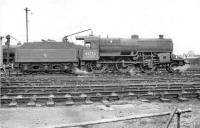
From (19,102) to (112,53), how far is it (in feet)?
38.2

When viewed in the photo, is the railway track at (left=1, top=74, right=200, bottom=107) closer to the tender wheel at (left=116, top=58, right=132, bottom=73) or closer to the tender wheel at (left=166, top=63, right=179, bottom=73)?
the tender wheel at (left=116, top=58, right=132, bottom=73)

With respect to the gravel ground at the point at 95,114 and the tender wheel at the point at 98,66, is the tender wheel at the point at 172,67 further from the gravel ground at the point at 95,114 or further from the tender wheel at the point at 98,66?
the gravel ground at the point at 95,114

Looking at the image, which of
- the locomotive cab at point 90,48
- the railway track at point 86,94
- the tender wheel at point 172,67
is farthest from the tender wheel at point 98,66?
the railway track at point 86,94

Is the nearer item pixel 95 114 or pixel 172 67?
pixel 95 114

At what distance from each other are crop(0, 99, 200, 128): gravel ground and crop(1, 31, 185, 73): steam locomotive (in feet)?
34.0

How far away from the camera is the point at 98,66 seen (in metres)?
21.0

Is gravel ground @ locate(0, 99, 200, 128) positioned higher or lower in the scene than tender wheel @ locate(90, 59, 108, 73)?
lower

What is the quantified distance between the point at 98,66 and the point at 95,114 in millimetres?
12056

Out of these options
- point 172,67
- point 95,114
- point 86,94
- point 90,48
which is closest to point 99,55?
point 90,48

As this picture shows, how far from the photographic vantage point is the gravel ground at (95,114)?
7.55 metres

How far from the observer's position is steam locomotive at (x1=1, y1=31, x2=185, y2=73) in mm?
20875

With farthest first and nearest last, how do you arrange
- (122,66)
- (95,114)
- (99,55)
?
(99,55) < (122,66) < (95,114)

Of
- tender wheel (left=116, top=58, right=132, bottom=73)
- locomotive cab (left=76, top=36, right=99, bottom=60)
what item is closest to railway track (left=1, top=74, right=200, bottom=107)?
tender wheel (left=116, top=58, right=132, bottom=73)

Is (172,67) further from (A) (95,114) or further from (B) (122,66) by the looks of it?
(A) (95,114)
